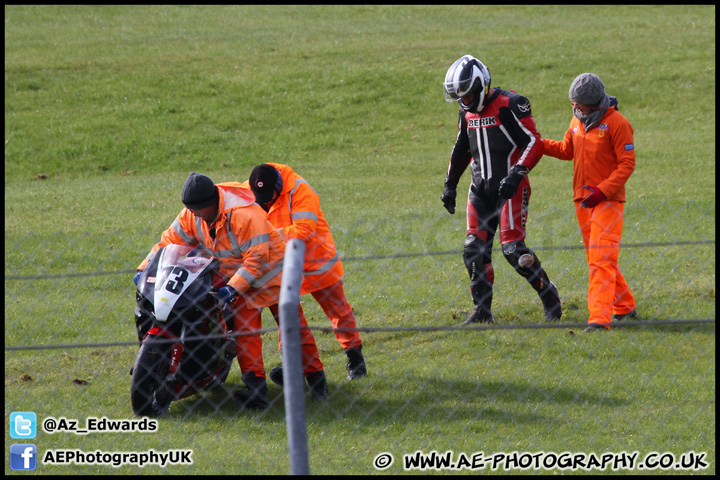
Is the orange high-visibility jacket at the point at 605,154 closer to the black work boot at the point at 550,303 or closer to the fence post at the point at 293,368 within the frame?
the black work boot at the point at 550,303

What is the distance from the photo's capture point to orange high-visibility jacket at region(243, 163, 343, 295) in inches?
248

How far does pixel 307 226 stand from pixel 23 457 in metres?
2.51

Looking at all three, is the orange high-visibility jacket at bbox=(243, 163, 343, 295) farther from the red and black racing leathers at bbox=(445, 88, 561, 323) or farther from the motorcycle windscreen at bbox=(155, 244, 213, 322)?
the red and black racing leathers at bbox=(445, 88, 561, 323)

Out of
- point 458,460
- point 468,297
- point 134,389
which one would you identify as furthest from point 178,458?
point 468,297

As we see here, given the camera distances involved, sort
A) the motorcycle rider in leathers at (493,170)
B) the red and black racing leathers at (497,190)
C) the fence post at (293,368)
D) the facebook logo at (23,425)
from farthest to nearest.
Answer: the red and black racing leathers at (497,190), the motorcycle rider in leathers at (493,170), the facebook logo at (23,425), the fence post at (293,368)

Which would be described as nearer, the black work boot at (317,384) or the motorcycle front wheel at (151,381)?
the motorcycle front wheel at (151,381)

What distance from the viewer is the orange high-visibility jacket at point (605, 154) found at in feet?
23.2

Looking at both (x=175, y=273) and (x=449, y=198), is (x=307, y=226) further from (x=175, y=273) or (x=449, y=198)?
(x=449, y=198)

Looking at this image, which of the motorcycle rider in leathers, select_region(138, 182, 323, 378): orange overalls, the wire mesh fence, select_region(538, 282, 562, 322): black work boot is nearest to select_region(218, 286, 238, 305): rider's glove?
select_region(138, 182, 323, 378): orange overalls

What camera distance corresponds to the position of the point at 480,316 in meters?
7.56

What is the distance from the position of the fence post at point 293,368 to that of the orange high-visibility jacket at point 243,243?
8.47 ft

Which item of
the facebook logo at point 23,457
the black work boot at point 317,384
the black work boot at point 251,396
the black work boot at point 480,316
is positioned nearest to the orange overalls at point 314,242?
the black work boot at point 317,384

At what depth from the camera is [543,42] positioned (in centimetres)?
2211

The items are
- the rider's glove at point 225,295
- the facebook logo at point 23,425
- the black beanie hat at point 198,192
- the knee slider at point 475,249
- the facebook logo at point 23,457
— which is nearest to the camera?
the facebook logo at point 23,457
